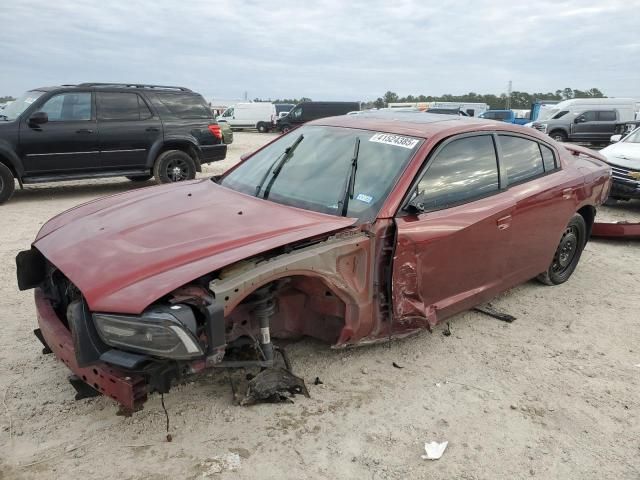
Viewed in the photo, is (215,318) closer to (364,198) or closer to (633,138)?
(364,198)

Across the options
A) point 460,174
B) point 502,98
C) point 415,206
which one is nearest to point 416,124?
point 460,174

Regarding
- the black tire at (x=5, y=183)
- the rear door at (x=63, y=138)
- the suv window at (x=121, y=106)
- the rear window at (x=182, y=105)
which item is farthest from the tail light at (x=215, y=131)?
the black tire at (x=5, y=183)

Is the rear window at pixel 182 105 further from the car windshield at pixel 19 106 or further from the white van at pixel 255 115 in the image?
the white van at pixel 255 115

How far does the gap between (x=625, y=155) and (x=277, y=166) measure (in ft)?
23.6

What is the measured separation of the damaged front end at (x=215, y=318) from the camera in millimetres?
2318

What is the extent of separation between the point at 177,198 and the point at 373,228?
1434mm

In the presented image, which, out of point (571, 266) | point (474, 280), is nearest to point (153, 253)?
point (474, 280)

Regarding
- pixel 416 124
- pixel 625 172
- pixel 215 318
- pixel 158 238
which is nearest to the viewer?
pixel 215 318

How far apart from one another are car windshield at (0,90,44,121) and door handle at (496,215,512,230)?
7964 millimetres

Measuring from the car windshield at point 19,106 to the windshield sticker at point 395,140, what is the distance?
23.7ft

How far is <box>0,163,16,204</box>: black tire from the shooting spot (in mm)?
8250

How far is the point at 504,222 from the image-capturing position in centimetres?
384

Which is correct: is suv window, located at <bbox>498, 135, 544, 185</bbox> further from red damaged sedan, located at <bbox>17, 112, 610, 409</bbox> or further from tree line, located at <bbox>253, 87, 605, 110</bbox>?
tree line, located at <bbox>253, 87, 605, 110</bbox>

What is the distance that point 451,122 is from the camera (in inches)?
156
